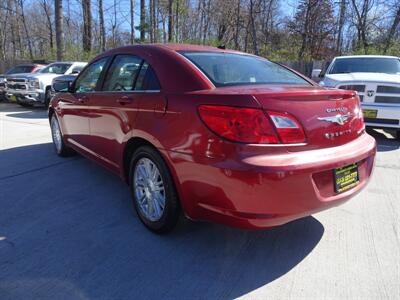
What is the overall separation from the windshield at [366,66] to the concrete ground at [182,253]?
168 inches

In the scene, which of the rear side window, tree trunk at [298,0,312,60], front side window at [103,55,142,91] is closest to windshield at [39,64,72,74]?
front side window at [103,55,142,91]

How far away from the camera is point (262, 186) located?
2.16m

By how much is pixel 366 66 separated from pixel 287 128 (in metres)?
6.29

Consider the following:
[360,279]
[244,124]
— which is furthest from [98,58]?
[360,279]

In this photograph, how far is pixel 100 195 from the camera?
3.86 metres

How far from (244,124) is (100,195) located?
2261mm

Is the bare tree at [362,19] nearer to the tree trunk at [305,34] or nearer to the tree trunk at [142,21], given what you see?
the tree trunk at [305,34]

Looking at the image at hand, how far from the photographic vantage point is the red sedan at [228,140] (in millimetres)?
2213

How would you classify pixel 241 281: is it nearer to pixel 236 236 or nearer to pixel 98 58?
pixel 236 236

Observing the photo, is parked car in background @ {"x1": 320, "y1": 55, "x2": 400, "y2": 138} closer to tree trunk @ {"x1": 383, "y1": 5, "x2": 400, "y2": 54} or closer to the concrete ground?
the concrete ground

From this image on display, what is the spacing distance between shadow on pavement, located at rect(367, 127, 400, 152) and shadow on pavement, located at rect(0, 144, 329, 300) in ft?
12.1

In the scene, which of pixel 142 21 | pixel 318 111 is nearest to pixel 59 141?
pixel 318 111

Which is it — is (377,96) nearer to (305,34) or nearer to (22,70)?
(22,70)

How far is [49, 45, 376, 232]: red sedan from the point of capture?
221 cm
